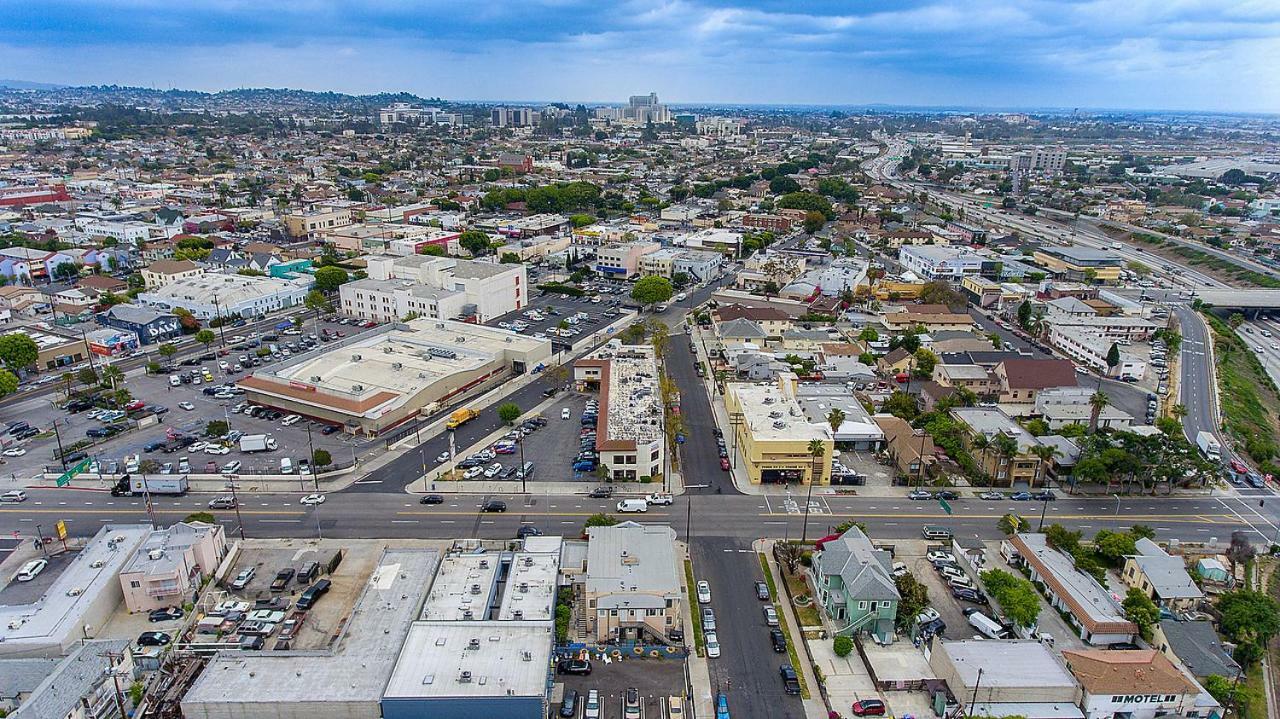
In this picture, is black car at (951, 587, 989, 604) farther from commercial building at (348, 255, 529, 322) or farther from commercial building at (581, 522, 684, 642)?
commercial building at (348, 255, 529, 322)

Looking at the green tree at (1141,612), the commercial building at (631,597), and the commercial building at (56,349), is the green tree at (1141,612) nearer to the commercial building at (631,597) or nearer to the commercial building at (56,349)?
the commercial building at (631,597)

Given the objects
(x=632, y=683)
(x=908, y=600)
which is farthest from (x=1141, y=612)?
(x=632, y=683)

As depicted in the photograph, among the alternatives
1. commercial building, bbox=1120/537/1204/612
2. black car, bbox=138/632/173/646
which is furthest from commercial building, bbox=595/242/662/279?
black car, bbox=138/632/173/646

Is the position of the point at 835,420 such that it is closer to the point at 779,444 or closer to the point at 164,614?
the point at 779,444

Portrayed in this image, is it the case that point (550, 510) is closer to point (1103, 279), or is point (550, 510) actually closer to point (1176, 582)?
point (1176, 582)

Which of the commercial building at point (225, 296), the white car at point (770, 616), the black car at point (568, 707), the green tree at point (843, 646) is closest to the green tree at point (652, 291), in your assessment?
the commercial building at point (225, 296)

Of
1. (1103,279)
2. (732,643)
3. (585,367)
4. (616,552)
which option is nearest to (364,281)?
(585,367)

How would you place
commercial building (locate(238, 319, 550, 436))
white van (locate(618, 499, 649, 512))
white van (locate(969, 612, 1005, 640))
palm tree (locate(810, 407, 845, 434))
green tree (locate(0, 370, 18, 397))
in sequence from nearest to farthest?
white van (locate(969, 612, 1005, 640))
white van (locate(618, 499, 649, 512))
palm tree (locate(810, 407, 845, 434))
commercial building (locate(238, 319, 550, 436))
green tree (locate(0, 370, 18, 397))
